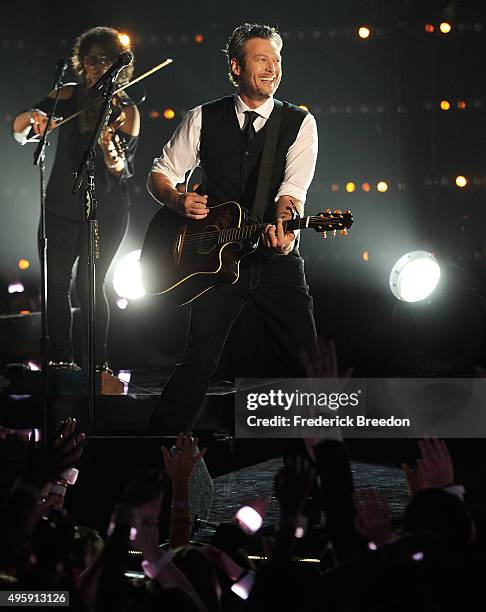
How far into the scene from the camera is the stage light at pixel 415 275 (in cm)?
650

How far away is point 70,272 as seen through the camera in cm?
596

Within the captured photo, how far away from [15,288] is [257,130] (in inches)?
152

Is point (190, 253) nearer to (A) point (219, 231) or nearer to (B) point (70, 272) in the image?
(A) point (219, 231)

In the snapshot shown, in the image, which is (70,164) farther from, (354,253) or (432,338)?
(432,338)

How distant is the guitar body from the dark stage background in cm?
217

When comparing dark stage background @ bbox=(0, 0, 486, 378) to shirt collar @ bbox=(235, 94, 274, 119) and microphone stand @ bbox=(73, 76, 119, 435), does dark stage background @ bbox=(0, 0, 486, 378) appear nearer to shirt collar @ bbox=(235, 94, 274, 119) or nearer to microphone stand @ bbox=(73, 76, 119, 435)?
microphone stand @ bbox=(73, 76, 119, 435)

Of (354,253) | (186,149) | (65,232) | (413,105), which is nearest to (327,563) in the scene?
(186,149)

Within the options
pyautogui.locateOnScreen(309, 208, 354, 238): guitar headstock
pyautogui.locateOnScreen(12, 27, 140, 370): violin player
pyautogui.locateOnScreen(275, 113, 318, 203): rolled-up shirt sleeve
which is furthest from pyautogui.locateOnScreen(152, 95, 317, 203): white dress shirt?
pyautogui.locateOnScreen(12, 27, 140, 370): violin player

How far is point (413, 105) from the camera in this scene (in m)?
7.14

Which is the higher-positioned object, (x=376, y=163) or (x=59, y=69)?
(x=376, y=163)

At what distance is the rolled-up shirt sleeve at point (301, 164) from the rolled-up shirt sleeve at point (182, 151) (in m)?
0.46

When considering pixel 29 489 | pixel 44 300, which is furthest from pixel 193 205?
pixel 29 489

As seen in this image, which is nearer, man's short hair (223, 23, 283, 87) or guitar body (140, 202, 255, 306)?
guitar body (140, 202, 255, 306)

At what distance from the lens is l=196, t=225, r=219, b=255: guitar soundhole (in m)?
4.35
